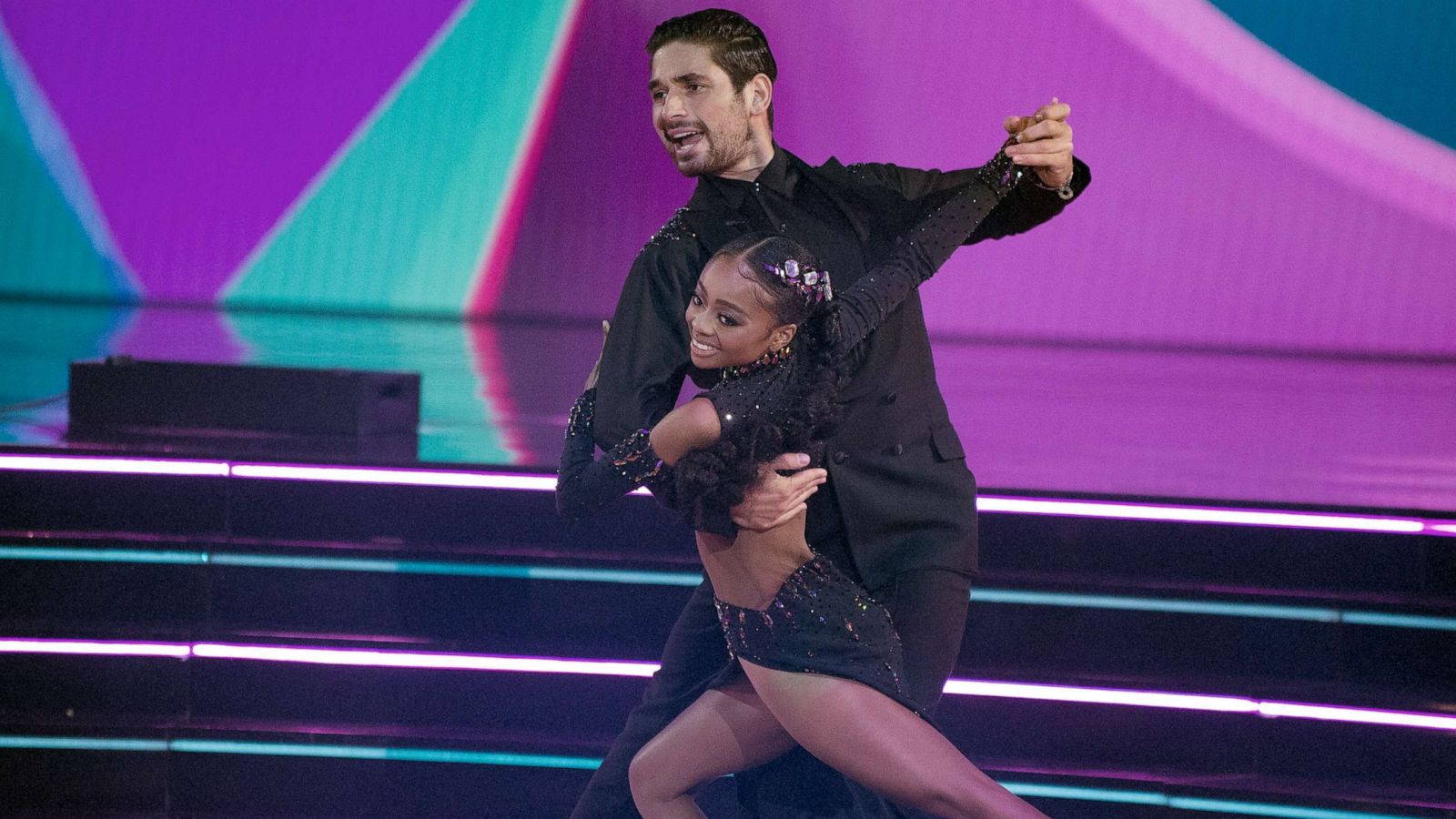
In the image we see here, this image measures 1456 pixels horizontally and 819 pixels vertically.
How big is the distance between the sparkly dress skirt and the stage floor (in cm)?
122

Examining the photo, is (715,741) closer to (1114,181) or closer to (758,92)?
(758,92)

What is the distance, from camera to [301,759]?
304cm

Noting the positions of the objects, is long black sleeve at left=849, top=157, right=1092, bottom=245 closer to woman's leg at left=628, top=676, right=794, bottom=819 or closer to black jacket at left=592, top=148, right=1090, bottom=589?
black jacket at left=592, top=148, right=1090, bottom=589

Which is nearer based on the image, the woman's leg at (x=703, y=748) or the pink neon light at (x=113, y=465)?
the woman's leg at (x=703, y=748)

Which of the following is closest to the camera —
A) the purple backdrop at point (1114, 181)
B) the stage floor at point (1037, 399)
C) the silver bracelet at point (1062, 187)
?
the silver bracelet at point (1062, 187)

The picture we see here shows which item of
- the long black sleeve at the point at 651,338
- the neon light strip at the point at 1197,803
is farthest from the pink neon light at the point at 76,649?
the neon light strip at the point at 1197,803

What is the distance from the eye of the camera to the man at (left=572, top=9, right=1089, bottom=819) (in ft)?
6.82

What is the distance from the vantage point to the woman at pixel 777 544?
75.8 inches

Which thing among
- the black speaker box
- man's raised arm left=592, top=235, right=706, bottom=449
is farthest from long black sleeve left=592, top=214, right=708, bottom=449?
the black speaker box

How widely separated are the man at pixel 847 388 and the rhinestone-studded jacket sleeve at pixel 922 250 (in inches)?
2.4

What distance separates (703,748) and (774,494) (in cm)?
42

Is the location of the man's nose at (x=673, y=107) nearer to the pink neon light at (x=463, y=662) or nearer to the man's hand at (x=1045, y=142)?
the man's hand at (x=1045, y=142)

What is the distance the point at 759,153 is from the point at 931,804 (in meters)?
0.96

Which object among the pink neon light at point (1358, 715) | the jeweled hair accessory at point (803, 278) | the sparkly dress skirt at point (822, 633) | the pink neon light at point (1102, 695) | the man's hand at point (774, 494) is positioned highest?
the jeweled hair accessory at point (803, 278)
